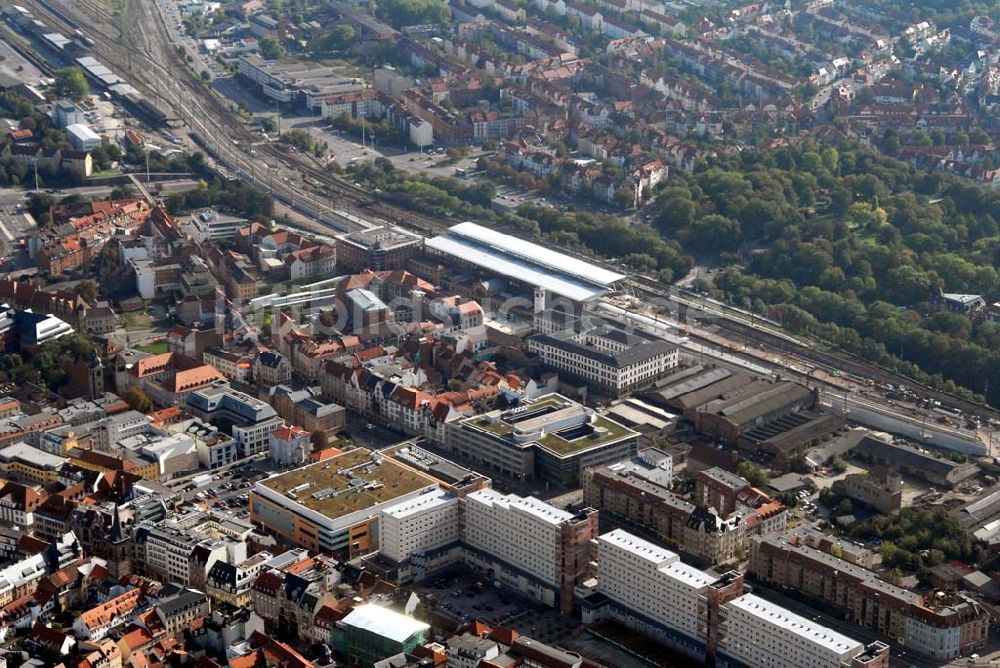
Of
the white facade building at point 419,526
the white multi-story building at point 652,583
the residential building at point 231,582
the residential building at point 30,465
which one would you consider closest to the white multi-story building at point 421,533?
the white facade building at point 419,526

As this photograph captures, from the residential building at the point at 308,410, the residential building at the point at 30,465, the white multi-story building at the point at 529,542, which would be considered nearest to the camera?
the white multi-story building at the point at 529,542

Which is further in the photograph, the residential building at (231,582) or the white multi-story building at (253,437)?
the white multi-story building at (253,437)

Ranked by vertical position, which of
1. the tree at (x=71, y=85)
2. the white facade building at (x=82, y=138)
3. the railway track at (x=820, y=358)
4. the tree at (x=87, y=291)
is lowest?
the railway track at (x=820, y=358)

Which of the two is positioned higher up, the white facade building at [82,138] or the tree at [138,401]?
the white facade building at [82,138]

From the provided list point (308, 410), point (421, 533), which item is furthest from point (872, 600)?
point (308, 410)

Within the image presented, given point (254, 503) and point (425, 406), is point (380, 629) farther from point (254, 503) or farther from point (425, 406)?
point (425, 406)

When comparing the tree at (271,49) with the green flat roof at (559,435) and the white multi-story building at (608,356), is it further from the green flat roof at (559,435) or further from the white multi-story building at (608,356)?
the green flat roof at (559,435)

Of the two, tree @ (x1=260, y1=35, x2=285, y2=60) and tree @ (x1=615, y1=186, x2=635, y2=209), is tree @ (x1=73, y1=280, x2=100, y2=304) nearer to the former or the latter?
tree @ (x1=615, y1=186, x2=635, y2=209)

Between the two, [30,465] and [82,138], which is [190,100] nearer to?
[82,138]

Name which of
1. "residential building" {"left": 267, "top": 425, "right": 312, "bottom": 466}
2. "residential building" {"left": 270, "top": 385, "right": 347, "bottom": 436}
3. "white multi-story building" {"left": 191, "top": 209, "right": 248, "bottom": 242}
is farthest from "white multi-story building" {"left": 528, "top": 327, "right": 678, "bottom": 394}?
"white multi-story building" {"left": 191, "top": 209, "right": 248, "bottom": 242}
